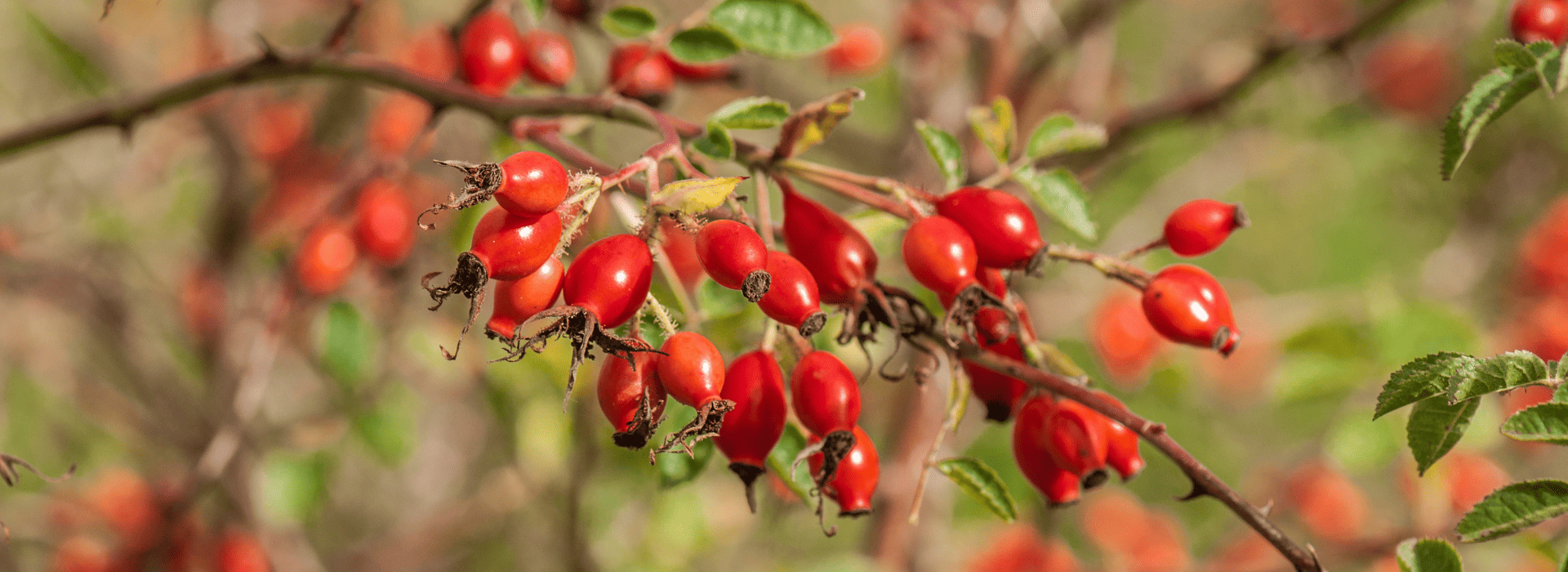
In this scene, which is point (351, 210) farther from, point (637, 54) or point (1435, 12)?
point (1435, 12)

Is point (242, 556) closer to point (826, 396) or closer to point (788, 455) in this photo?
point (788, 455)

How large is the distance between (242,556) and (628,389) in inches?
92.1

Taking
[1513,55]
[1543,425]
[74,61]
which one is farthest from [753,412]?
[74,61]

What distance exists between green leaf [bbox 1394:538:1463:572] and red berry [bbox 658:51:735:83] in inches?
57.4

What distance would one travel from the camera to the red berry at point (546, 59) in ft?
6.31

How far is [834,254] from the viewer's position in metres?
1.13

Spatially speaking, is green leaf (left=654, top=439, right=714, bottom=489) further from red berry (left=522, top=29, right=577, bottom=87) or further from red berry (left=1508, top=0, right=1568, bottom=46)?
red berry (left=1508, top=0, right=1568, bottom=46)

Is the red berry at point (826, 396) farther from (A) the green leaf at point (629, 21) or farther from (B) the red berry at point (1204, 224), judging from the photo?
(A) the green leaf at point (629, 21)

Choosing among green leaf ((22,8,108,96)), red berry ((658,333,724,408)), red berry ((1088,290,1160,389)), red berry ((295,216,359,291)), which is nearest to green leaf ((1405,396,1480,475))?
red berry ((658,333,724,408))

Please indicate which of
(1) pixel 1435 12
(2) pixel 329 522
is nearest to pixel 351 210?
(2) pixel 329 522

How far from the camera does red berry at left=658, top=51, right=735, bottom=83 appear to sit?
6.50 ft

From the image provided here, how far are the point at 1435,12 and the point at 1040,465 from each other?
190 inches

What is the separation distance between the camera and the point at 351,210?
230 centimetres

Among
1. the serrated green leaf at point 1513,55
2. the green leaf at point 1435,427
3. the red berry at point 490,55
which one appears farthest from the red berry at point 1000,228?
the red berry at point 490,55
